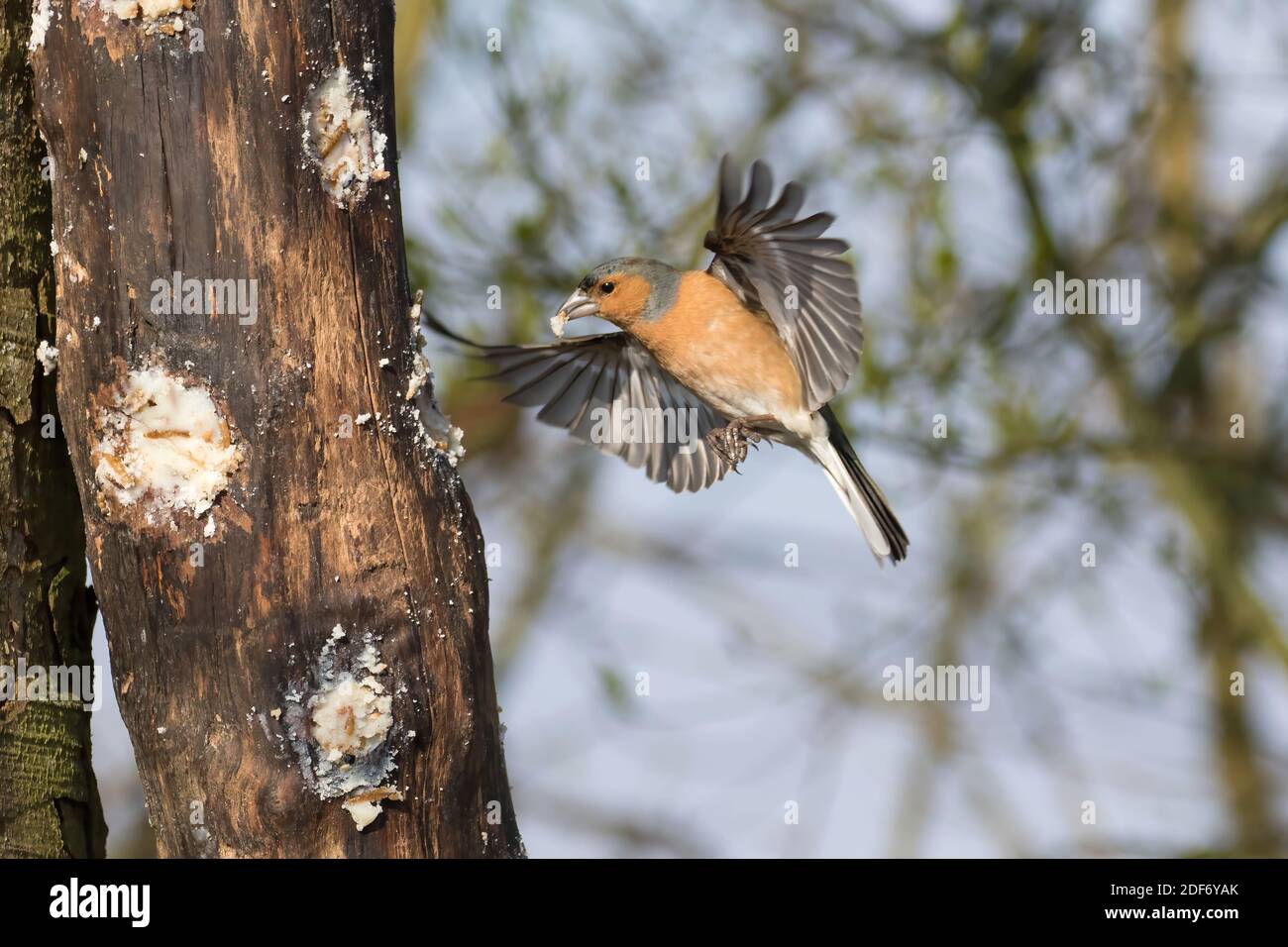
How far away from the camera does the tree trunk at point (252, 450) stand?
2381 millimetres

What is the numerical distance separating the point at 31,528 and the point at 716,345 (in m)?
2.04

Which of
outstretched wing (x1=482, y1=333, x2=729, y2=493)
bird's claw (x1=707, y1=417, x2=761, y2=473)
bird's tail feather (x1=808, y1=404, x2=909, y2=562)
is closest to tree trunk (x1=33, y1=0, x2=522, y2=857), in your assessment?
outstretched wing (x1=482, y1=333, x2=729, y2=493)

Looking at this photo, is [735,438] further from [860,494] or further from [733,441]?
[860,494]

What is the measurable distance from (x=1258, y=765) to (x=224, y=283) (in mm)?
6371

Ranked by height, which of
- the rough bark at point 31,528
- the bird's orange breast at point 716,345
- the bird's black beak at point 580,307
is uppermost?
the bird's black beak at point 580,307

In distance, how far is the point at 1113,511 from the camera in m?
5.58

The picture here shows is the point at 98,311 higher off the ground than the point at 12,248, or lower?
lower

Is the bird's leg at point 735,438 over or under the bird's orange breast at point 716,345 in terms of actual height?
under

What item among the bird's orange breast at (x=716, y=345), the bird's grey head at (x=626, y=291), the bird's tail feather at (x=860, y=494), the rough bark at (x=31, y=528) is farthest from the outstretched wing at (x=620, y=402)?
the rough bark at (x=31, y=528)

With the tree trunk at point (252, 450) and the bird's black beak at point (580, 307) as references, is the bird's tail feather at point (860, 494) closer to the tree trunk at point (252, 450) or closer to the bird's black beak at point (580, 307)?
the bird's black beak at point (580, 307)

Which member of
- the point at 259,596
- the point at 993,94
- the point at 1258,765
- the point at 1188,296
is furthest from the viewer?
the point at 1258,765

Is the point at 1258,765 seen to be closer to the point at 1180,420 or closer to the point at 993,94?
the point at 1180,420

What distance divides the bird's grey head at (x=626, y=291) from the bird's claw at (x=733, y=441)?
0.42m
